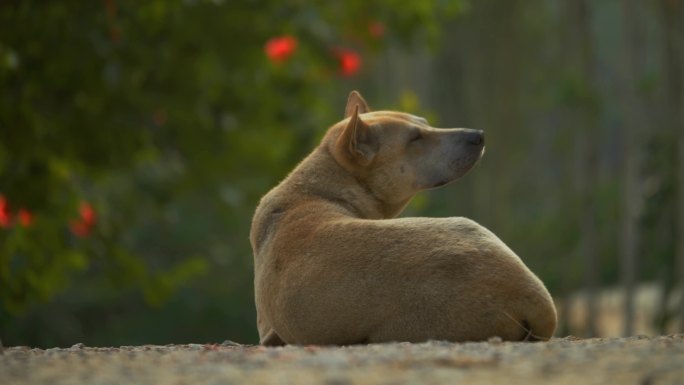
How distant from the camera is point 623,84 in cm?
2784

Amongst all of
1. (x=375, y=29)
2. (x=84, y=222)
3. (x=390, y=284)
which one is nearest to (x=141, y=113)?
(x=84, y=222)

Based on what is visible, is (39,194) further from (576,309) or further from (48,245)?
(576,309)

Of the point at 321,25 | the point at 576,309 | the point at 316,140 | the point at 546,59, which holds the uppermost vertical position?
the point at 321,25

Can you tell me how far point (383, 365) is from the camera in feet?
22.4

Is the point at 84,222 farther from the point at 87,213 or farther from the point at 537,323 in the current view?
the point at 537,323

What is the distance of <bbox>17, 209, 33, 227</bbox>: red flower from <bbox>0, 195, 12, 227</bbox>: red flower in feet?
0.44

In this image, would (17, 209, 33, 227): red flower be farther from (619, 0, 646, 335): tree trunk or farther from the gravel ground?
(619, 0, 646, 335): tree trunk

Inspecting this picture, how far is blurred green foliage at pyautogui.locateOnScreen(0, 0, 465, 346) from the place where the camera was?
16.7 metres

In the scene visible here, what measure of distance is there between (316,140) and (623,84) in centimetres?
873

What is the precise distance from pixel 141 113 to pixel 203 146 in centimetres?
108

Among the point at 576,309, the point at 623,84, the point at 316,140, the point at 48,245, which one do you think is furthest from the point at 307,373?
the point at 576,309

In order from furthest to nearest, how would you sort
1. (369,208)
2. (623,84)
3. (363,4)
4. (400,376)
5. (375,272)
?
(623,84) → (363,4) → (369,208) → (375,272) → (400,376)

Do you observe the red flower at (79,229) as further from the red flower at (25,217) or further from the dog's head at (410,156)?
the dog's head at (410,156)

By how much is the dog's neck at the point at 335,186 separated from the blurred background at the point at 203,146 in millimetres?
6163
